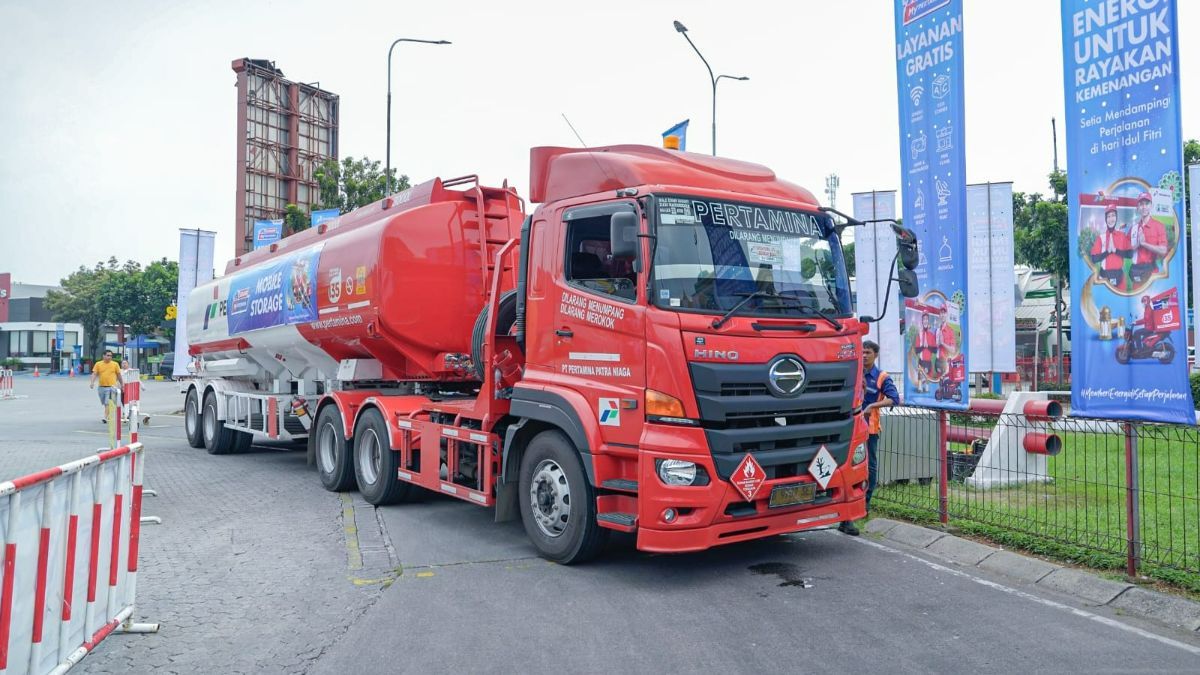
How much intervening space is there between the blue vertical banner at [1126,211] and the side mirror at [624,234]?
3.35 meters

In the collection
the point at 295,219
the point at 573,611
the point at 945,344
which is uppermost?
the point at 295,219

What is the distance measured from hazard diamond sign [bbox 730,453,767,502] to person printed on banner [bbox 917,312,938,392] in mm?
3234

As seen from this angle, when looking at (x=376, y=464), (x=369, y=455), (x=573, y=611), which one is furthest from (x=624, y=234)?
(x=369, y=455)

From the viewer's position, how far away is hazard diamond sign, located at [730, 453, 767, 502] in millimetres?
5891

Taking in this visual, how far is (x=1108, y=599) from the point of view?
18.4 feet

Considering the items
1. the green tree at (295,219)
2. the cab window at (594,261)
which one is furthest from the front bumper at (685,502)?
the green tree at (295,219)

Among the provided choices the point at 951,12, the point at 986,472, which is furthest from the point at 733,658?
the point at 951,12

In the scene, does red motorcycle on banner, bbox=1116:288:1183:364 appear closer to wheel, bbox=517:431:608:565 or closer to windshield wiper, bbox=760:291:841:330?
windshield wiper, bbox=760:291:841:330

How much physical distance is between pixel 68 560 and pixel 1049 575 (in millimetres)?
6234

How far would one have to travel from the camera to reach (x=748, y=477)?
19.5ft

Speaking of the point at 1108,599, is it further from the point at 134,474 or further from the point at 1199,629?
the point at 134,474

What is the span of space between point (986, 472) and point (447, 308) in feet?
19.8

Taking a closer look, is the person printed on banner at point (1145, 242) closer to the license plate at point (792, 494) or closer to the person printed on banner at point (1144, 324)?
the person printed on banner at point (1144, 324)

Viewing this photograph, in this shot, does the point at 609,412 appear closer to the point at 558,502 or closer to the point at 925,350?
the point at 558,502
